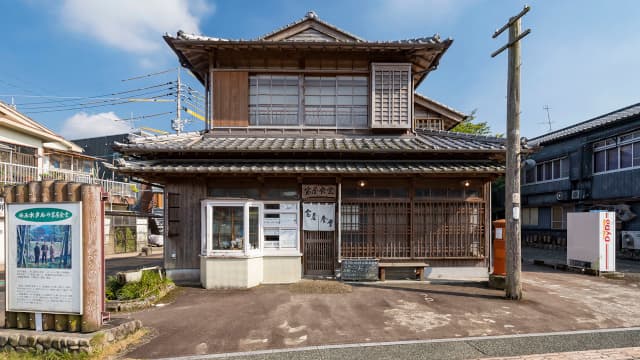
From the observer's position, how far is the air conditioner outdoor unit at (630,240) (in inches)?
617

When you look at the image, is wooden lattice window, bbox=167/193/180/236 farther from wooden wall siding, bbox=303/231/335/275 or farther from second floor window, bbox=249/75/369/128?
wooden wall siding, bbox=303/231/335/275

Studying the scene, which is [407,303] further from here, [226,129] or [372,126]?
[226,129]

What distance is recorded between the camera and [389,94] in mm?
12281

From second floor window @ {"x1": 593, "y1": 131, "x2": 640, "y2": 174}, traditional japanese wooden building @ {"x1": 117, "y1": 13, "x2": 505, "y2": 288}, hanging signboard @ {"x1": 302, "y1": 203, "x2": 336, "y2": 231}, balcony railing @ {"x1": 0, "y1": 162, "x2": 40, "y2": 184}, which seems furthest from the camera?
second floor window @ {"x1": 593, "y1": 131, "x2": 640, "y2": 174}

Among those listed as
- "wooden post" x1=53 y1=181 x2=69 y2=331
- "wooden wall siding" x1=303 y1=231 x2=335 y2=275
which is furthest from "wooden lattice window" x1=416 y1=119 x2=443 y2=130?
"wooden post" x1=53 y1=181 x2=69 y2=331

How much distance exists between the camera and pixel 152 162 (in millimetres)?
10258

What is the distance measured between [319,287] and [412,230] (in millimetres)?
3752

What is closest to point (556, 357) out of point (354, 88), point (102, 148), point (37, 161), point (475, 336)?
point (475, 336)

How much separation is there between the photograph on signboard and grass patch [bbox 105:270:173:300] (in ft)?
9.22

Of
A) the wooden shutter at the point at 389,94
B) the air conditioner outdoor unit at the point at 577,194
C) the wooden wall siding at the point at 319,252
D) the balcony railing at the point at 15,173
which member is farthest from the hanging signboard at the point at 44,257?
the air conditioner outdoor unit at the point at 577,194

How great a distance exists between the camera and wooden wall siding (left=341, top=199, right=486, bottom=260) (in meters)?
10.6

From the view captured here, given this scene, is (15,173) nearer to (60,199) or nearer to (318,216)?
(60,199)

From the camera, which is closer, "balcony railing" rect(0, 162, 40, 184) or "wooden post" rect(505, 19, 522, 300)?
"wooden post" rect(505, 19, 522, 300)

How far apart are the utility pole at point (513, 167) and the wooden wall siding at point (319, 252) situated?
17.3 ft
